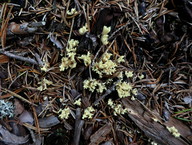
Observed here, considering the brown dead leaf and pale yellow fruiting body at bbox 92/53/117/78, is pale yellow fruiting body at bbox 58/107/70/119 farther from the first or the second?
pale yellow fruiting body at bbox 92/53/117/78

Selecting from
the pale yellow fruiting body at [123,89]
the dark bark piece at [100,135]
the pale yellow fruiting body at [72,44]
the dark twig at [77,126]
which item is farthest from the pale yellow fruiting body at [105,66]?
the dark bark piece at [100,135]

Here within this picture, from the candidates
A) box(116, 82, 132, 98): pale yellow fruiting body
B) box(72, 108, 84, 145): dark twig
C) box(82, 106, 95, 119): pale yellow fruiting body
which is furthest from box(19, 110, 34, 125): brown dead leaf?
box(116, 82, 132, 98): pale yellow fruiting body

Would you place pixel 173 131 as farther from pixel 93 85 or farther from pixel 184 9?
pixel 184 9

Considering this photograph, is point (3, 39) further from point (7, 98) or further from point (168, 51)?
point (168, 51)

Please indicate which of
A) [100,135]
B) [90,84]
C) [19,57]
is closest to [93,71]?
[90,84]

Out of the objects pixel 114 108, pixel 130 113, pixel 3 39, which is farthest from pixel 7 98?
pixel 130 113

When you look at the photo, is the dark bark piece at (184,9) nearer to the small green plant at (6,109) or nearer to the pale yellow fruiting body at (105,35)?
the pale yellow fruiting body at (105,35)
